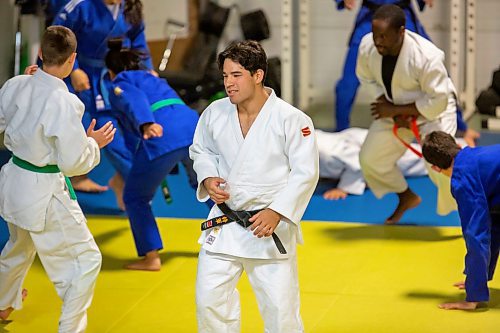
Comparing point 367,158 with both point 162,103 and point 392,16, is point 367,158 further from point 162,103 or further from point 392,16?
point 162,103

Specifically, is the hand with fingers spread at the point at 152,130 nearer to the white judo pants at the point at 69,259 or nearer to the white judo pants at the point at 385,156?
the white judo pants at the point at 69,259

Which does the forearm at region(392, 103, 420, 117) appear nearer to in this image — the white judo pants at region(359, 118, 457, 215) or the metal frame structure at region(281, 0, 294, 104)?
the white judo pants at region(359, 118, 457, 215)

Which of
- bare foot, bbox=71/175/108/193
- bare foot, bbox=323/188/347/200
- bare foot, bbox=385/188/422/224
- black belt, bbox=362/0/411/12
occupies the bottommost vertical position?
bare foot, bbox=323/188/347/200

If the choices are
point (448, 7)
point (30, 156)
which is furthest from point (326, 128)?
point (30, 156)

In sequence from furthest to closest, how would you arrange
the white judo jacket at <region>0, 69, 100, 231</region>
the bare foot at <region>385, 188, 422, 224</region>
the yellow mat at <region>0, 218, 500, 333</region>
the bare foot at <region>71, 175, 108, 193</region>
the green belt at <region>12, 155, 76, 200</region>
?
the bare foot at <region>71, 175, 108, 193</region>
the bare foot at <region>385, 188, 422, 224</region>
the yellow mat at <region>0, 218, 500, 333</region>
the green belt at <region>12, 155, 76, 200</region>
the white judo jacket at <region>0, 69, 100, 231</region>

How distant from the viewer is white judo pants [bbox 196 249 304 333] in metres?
3.83

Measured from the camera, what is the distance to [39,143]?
420cm

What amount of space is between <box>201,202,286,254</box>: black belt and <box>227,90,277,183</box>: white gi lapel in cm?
11

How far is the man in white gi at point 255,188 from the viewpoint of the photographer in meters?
3.80

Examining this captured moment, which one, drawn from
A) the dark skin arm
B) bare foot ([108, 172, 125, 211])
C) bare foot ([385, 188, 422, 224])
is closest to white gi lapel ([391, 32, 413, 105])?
the dark skin arm

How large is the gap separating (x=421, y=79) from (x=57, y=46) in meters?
2.06

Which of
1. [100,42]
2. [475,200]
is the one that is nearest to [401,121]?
[475,200]

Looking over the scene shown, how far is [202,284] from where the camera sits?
152 inches

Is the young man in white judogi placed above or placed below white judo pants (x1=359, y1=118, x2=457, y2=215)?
below
